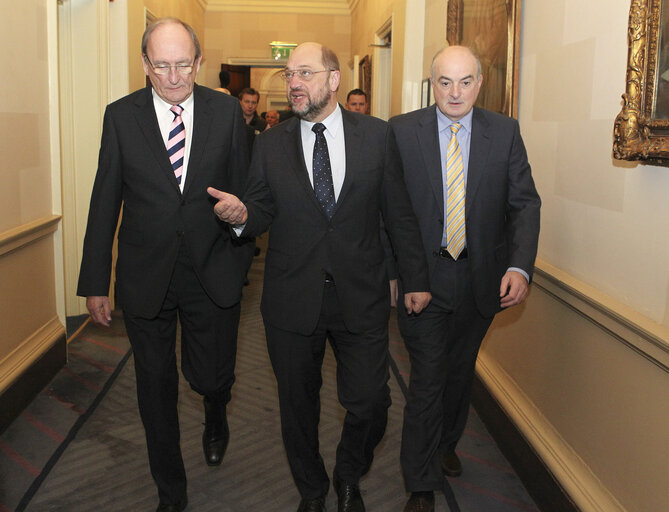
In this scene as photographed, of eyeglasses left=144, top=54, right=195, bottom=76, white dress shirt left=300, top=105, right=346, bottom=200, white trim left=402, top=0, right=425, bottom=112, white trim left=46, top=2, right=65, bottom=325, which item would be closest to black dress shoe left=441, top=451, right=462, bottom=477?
white dress shirt left=300, top=105, right=346, bottom=200

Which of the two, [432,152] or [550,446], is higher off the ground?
[432,152]

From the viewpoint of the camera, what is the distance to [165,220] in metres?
2.84

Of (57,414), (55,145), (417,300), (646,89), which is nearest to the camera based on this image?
(646,89)

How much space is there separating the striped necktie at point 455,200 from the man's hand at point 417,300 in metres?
0.26

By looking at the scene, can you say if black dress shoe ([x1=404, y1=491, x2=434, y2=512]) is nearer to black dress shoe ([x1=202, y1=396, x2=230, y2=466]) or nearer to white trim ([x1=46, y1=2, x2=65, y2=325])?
black dress shoe ([x1=202, y1=396, x2=230, y2=466])

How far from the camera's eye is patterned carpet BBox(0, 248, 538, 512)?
3154 mm

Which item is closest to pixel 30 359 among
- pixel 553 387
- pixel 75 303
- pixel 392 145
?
pixel 75 303

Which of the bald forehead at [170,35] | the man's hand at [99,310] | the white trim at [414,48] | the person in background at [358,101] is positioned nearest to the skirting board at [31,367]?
the man's hand at [99,310]

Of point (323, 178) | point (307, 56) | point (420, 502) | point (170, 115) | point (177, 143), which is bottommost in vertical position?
point (420, 502)

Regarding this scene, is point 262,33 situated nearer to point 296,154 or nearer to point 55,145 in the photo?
point 55,145

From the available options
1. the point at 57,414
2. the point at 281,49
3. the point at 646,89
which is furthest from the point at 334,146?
the point at 281,49

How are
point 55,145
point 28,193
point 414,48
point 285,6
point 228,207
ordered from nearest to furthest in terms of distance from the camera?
1. point 228,207
2. point 28,193
3. point 55,145
4. point 414,48
5. point 285,6

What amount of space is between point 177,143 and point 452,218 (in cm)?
114

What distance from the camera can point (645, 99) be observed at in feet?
7.70
